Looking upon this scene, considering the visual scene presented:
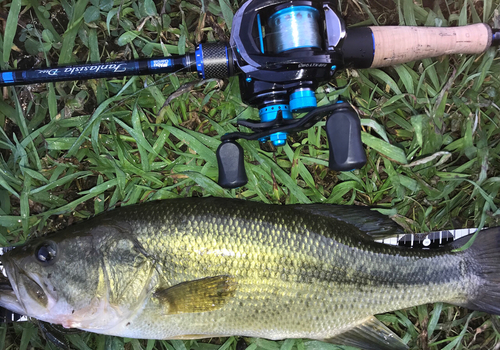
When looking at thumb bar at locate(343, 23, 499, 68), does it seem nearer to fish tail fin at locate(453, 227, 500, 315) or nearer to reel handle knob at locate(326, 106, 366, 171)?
reel handle knob at locate(326, 106, 366, 171)

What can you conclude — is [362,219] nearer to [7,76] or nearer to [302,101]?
[302,101]

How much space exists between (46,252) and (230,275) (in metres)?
1.09

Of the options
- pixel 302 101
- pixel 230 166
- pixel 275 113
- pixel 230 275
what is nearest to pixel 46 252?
pixel 230 275

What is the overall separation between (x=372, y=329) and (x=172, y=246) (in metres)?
1.48

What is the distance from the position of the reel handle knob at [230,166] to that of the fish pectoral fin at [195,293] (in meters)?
0.60

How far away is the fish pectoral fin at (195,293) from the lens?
2.13 meters

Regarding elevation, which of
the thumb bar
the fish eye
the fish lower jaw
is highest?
the thumb bar

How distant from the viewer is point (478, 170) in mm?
2557

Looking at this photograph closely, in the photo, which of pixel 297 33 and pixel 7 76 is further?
pixel 7 76

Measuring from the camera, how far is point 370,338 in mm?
2438

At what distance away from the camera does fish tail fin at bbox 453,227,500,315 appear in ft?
7.98

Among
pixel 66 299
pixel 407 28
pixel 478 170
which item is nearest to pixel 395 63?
pixel 407 28

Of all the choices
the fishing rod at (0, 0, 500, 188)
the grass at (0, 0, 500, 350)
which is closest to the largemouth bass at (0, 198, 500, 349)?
the grass at (0, 0, 500, 350)

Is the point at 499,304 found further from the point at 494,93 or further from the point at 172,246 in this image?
the point at 172,246
